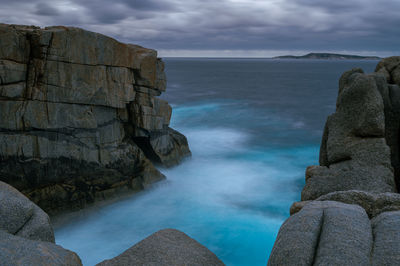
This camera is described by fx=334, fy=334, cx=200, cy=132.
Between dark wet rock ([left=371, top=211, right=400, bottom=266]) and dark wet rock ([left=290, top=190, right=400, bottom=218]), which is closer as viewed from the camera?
dark wet rock ([left=371, top=211, right=400, bottom=266])

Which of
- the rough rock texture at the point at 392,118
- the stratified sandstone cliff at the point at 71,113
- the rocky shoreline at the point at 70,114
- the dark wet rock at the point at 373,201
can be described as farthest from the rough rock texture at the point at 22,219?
the rough rock texture at the point at 392,118

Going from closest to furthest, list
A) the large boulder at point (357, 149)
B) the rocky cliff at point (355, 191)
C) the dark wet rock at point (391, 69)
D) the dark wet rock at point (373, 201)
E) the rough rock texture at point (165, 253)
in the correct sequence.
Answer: the rocky cliff at point (355, 191) < the rough rock texture at point (165, 253) < the dark wet rock at point (373, 201) < the large boulder at point (357, 149) < the dark wet rock at point (391, 69)

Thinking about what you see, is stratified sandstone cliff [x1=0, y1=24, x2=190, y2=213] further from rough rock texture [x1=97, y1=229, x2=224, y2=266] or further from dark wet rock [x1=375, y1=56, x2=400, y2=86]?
dark wet rock [x1=375, y1=56, x2=400, y2=86]

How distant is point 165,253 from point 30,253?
2.13m

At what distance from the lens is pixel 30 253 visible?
512 cm

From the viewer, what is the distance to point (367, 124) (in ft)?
30.1

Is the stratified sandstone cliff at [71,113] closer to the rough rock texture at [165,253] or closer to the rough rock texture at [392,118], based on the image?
the rough rock texture at [165,253]

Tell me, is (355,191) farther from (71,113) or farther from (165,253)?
(71,113)

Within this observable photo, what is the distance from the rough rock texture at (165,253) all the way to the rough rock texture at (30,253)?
660mm

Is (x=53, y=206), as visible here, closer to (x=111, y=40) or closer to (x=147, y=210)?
(x=147, y=210)

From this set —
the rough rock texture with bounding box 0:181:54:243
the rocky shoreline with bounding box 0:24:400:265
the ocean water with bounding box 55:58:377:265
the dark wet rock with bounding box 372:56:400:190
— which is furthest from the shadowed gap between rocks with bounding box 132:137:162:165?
the dark wet rock with bounding box 372:56:400:190

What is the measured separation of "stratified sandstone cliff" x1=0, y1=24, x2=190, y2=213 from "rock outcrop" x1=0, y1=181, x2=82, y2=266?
6363 millimetres

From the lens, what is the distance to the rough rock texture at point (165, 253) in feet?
18.5

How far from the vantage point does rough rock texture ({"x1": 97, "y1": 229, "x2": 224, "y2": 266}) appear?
222 inches
